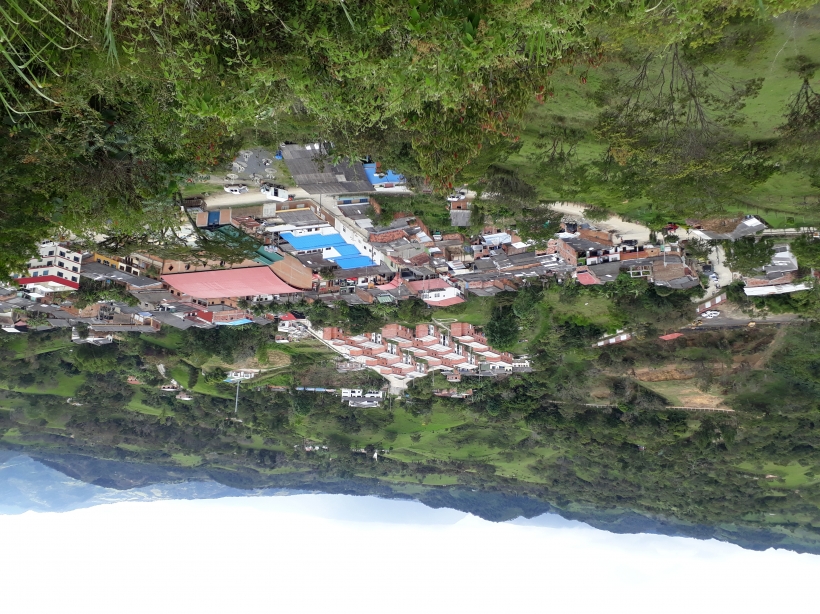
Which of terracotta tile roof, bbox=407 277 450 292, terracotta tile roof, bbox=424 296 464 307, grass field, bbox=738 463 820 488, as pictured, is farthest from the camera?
grass field, bbox=738 463 820 488

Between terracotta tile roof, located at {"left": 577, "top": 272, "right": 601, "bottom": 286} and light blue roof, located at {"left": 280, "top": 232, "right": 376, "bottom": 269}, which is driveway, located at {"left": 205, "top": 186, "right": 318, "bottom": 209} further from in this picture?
terracotta tile roof, located at {"left": 577, "top": 272, "right": 601, "bottom": 286}

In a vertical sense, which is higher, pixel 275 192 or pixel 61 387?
pixel 275 192

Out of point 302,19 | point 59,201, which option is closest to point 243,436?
point 59,201

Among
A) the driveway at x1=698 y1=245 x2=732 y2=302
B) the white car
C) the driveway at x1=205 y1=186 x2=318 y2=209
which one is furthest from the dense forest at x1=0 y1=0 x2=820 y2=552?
the white car

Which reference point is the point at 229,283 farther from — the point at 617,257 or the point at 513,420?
the point at 513,420

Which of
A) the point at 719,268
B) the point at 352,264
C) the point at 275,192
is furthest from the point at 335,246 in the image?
the point at 719,268

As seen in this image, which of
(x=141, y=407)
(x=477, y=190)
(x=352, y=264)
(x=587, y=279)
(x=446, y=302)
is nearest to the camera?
(x=477, y=190)

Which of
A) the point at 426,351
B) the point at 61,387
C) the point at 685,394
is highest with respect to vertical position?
the point at 426,351
